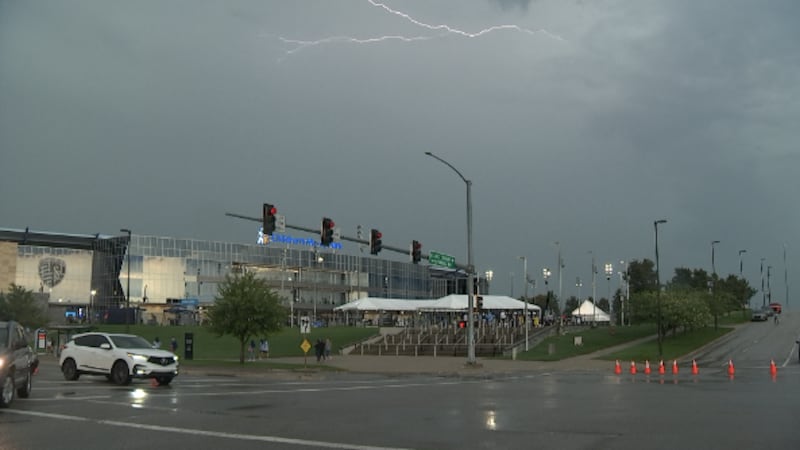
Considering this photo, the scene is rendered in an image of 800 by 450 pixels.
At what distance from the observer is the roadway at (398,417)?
11.6m

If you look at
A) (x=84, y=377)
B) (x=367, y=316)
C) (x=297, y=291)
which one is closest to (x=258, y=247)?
(x=297, y=291)

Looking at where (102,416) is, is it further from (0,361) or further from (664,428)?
(664,428)

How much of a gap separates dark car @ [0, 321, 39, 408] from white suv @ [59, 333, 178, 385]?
557 centimetres

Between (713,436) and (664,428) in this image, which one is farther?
(664,428)

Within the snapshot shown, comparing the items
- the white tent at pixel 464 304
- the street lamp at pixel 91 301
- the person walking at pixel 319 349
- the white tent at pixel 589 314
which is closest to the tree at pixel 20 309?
the person walking at pixel 319 349

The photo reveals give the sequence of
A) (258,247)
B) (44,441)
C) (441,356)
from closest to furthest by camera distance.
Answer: (44,441) → (441,356) → (258,247)

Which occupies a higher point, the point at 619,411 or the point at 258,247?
the point at 258,247

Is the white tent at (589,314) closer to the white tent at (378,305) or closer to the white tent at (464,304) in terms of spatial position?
the white tent at (464,304)

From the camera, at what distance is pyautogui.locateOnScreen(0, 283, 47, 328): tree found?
5762 centimetres

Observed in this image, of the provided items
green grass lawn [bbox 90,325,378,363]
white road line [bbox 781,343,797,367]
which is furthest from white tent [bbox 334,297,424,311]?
white road line [bbox 781,343,797,367]

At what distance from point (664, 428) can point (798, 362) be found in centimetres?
3690

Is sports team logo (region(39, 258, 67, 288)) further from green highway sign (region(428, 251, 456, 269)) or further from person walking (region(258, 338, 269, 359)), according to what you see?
green highway sign (region(428, 251, 456, 269))

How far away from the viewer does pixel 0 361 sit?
1483 centimetres

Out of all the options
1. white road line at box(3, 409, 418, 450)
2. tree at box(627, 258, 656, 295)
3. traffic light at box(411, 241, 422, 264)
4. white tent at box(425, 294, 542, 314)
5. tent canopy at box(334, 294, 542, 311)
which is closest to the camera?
white road line at box(3, 409, 418, 450)
